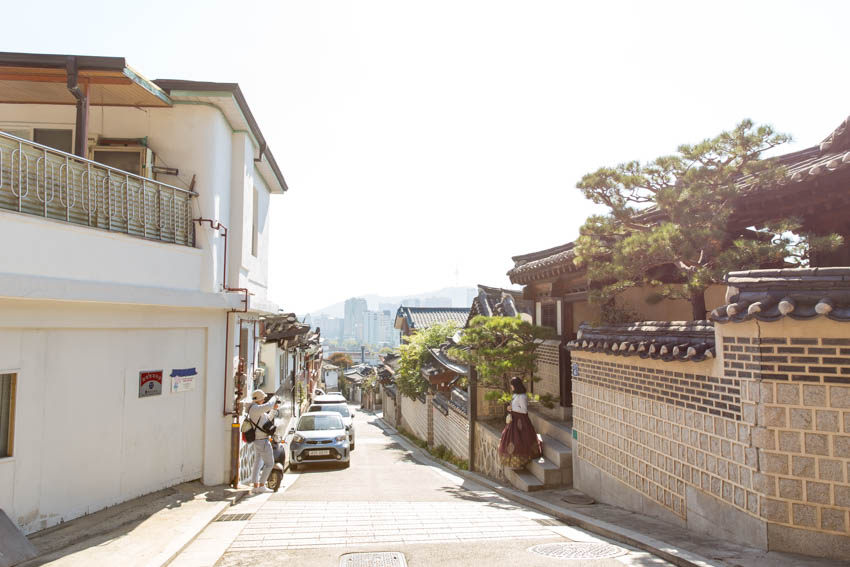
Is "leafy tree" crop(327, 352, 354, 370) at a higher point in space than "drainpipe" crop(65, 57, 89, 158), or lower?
lower

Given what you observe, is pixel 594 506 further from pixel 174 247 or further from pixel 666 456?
pixel 174 247

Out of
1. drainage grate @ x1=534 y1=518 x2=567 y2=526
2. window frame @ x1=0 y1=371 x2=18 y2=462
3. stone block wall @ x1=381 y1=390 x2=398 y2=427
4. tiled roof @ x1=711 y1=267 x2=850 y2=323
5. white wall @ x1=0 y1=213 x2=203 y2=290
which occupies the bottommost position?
stone block wall @ x1=381 y1=390 x2=398 y2=427

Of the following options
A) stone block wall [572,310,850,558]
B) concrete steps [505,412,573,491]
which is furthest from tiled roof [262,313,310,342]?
stone block wall [572,310,850,558]

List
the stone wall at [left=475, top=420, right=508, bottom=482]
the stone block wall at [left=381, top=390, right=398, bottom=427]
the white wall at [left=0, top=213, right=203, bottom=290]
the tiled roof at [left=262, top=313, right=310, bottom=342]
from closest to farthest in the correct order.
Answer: the white wall at [left=0, top=213, right=203, bottom=290] → the stone wall at [left=475, top=420, right=508, bottom=482] → the tiled roof at [left=262, top=313, right=310, bottom=342] → the stone block wall at [left=381, top=390, right=398, bottom=427]

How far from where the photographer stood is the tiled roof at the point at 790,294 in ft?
16.5

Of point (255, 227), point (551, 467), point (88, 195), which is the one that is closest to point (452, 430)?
point (551, 467)

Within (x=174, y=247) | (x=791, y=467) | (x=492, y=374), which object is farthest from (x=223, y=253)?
(x=791, y=467)

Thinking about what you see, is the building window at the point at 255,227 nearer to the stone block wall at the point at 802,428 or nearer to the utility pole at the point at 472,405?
the utility pole at the point at 472,405

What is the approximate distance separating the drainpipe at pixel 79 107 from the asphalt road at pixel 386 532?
528 cm

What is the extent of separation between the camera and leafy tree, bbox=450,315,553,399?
13.2 metres

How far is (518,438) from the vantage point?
1170cm

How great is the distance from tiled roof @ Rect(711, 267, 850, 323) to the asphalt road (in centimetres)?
259

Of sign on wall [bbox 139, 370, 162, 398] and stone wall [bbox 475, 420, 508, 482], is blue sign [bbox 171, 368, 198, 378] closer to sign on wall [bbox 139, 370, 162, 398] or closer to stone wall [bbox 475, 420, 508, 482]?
sign on wall [bbox 139, 370, 162, 398]

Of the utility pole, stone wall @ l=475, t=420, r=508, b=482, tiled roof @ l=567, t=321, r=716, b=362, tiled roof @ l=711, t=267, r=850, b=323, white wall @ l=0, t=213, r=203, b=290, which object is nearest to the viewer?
tiled roof @ l=711, t=267, r=850, b=323
